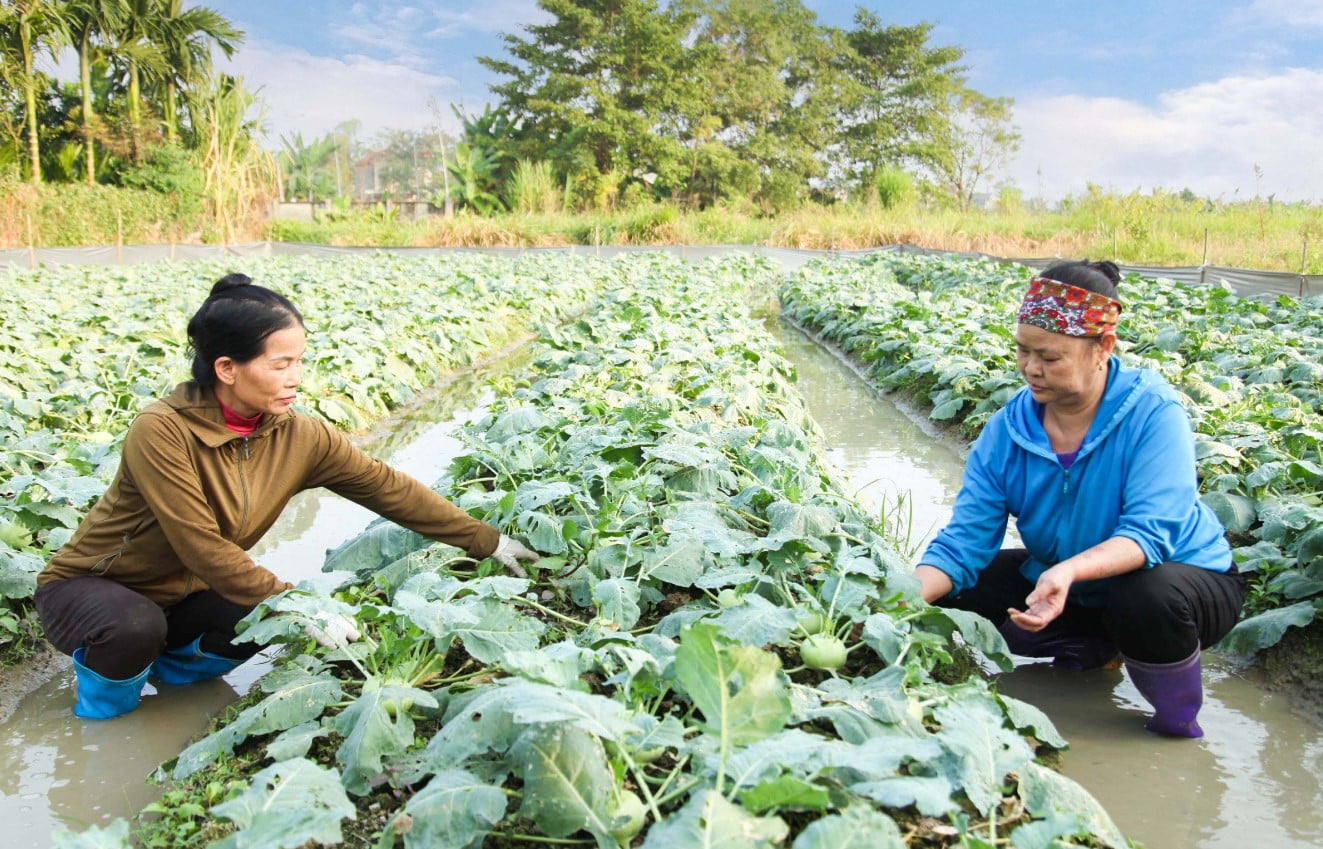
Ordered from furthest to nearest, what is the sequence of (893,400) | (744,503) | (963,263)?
(963,263) → (893,400) → (744,503)

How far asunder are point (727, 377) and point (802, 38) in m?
38.4

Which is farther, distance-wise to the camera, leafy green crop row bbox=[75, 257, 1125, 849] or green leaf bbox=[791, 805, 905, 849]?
leafy green crop row bbox=[75, 257, 1125, 849]

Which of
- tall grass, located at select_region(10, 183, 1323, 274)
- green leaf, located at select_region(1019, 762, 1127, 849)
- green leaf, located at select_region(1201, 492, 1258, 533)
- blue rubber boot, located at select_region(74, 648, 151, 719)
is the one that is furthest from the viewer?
tall grass, located at select_region(10, 183, 1323, 274)

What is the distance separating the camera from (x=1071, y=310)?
7.38 ft

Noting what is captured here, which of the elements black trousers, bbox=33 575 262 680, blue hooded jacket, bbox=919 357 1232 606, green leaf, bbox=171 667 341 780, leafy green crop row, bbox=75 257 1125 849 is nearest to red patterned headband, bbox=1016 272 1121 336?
blue hooded jacket, bbox=919 357 1232 606

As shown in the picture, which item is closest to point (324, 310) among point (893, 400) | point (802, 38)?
point (893, 400)

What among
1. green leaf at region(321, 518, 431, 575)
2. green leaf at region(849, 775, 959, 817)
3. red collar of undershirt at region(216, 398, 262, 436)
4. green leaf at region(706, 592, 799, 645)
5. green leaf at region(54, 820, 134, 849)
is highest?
red collar of undershirt at region(216, 398, 262, 436)

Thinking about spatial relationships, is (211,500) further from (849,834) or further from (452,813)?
(849,834)

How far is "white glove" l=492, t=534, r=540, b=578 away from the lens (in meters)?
2.70

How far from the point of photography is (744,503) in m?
3.02

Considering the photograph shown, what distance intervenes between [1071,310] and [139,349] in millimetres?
6352

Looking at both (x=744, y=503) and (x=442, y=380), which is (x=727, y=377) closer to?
(x=744, y=503)

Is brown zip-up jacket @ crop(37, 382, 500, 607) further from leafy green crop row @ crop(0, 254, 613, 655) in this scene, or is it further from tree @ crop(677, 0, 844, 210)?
tree @ crop(677, 0, 844, 210)

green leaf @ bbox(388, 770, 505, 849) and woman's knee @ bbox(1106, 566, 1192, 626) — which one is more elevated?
woman's knee @ bbox(1106, 566, 1192, 626)
